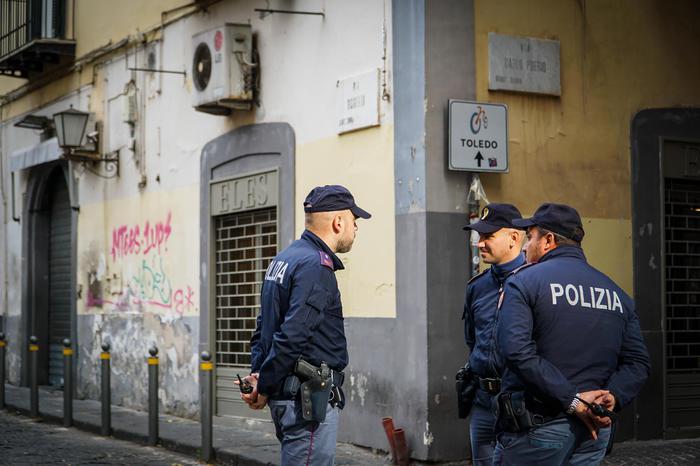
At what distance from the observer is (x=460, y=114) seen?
390 inches

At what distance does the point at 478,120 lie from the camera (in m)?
9.95

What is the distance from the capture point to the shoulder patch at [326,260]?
559 centimetres

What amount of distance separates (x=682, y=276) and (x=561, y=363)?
7.00 meters

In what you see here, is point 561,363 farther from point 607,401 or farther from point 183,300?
point 183,300

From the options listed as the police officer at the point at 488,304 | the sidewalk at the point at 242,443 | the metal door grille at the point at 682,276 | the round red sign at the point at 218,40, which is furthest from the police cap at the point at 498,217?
the round red sign at the point at 218,40

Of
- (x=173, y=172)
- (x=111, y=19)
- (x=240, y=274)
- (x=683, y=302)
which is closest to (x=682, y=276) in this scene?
(x=683, y=302)

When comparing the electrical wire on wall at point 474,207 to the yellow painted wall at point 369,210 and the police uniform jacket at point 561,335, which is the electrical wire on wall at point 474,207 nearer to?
the yellow painted wall at point 369,210

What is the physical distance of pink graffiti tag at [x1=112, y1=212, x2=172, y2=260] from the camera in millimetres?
14523

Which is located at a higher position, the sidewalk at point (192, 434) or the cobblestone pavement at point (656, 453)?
the cobblestone pavement at point (656, 453)

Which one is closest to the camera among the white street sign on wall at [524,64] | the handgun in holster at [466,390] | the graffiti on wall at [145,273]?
the handgun in holster at [466,390]

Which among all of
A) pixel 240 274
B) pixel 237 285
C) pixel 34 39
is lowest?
pixel 237 285

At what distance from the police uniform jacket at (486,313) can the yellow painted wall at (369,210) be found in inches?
138

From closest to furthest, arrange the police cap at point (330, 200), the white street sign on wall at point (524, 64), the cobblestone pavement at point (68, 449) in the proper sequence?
the police cap at point (330, 200) < the white street sign on wall at point (524, 64) < the cobblestone pavement at point (68, 449)

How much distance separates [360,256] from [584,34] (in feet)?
9.72
